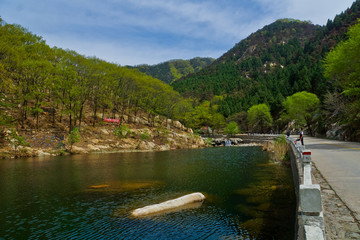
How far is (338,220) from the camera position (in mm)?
5055

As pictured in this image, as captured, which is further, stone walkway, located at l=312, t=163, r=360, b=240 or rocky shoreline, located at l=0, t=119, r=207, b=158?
rocky shoreline, located at l=0, t=119, r=207, b=158

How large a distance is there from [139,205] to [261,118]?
299ft

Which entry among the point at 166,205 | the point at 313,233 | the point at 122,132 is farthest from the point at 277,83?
the point at 313,233

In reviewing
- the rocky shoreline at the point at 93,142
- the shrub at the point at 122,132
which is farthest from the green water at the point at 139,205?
the shrub at the point at 122,132

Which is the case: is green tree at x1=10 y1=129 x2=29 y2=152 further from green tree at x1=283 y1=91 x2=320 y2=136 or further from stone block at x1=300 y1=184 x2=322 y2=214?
green tree at x1=283 y1=91 x2=320 y2=136

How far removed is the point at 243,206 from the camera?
487 inches

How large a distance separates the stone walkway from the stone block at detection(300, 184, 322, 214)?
1.21 m

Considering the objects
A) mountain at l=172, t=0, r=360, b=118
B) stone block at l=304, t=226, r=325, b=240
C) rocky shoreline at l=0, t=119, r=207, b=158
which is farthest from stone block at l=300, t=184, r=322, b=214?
mountain at l=172, t=0, r=360, b=118

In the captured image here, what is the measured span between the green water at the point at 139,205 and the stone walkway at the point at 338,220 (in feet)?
11.5

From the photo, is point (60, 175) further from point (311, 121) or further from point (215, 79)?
point (215, 79)

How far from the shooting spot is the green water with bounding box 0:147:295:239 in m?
9.48

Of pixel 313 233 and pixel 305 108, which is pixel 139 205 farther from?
pixel 305 108

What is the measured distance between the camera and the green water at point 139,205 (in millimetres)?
9484

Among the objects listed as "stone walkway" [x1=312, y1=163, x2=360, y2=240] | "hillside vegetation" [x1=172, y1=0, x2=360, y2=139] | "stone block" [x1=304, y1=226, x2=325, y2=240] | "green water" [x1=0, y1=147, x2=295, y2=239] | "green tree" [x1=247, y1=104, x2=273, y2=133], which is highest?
"hillside vegetation" [x1=172, y1=0, x2=360, y2=139]
